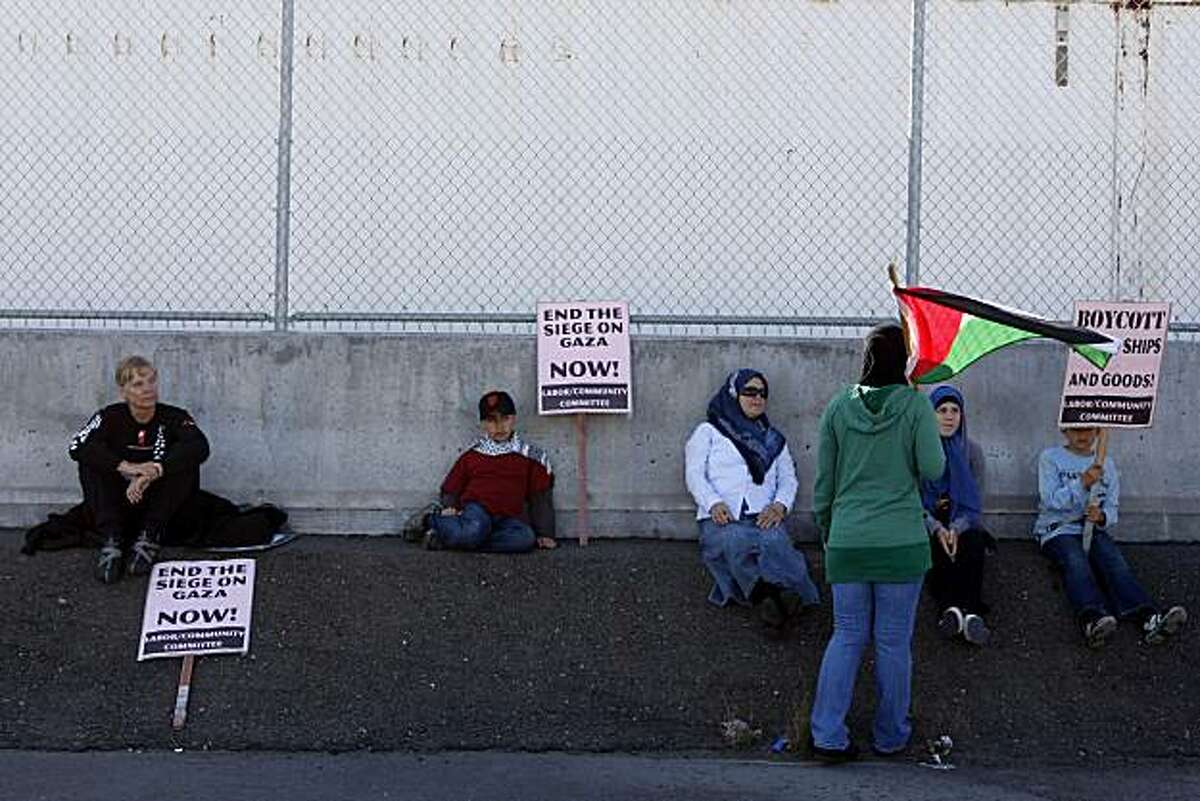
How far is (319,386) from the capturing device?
902 centimetres

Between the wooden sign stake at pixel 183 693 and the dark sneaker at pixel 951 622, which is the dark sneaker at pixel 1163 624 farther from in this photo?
the wooden sign stake at pixel 183 693

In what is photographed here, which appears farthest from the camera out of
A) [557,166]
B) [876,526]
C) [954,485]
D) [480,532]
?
[557,166]

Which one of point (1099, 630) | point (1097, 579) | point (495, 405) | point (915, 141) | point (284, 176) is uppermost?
point (915, 141)

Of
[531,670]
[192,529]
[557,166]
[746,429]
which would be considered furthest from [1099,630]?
[192,529]

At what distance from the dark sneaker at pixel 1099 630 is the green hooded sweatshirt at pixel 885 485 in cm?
125

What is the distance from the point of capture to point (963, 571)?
27.0 ft

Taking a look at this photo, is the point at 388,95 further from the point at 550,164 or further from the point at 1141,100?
the point at 1141,100

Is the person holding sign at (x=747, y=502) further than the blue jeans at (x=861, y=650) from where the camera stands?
Yes

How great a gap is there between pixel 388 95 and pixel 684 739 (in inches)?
156

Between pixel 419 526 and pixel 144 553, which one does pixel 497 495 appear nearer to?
pixel 419 526

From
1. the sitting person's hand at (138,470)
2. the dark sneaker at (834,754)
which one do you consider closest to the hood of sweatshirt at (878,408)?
the dark sneaker at (834,754)

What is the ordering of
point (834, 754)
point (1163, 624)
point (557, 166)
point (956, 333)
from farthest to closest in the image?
point (557, 166) < point (1163, 624) < point (956, 333) < point (834, 754)

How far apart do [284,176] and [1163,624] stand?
190 inches

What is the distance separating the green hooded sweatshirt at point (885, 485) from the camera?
7.19 metres
